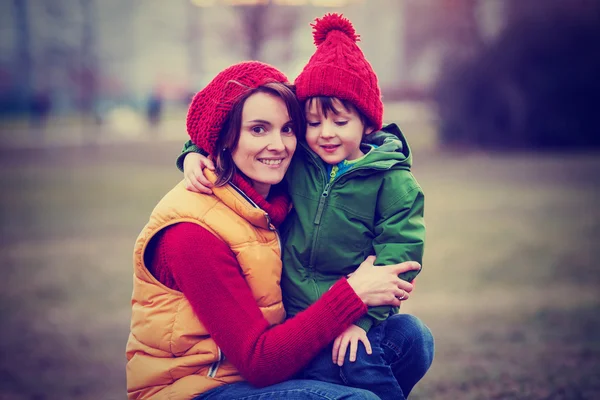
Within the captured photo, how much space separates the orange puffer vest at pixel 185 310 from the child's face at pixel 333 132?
17.0 inches

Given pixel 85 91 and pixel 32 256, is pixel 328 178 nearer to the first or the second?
pixel 32 256

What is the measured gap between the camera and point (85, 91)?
96.3ft

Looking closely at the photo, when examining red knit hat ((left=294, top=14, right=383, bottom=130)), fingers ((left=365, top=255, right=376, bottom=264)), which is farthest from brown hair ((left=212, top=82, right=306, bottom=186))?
fingers ((left=365, top=255, right=376, bottom=264))

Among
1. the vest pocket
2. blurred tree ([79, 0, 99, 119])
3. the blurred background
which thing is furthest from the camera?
blurred tree ([79, 0, 99, 119])

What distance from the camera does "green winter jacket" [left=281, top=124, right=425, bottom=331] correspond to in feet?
8.40

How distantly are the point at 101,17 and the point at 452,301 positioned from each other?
32818 millimetres

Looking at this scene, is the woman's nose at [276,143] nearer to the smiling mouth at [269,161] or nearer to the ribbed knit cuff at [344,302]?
the smiling mouth at [269,161]

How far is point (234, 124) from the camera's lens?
248 centimetres

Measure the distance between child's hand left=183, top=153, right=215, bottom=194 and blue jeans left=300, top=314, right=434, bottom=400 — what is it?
2.44 feet

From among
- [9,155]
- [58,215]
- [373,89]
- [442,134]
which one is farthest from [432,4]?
[373,89]

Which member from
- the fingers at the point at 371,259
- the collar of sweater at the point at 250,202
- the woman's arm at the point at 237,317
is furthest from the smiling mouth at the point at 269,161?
the fingers at the point at 371,259

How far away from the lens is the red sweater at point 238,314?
2254 millimetres

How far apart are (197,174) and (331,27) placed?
89 centimetres

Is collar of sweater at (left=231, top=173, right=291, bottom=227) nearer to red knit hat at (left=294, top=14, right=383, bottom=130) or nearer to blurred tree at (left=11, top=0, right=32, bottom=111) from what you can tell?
red knit hat at (left=294, top=14, right=383, bottom=130)
